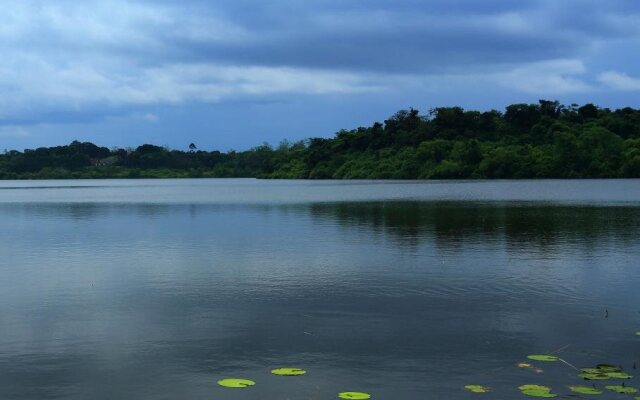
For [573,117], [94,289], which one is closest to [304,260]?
A: [94,289]

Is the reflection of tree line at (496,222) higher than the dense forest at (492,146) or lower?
lower

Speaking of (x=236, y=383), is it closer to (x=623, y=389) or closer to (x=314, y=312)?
(x=314, y=312)

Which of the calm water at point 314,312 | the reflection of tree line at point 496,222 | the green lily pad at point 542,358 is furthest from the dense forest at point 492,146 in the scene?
the green lily pad at point 542,358

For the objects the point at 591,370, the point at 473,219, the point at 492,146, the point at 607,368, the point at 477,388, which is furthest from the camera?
the point at 492,146

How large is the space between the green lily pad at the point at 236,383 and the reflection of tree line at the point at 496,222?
18.5 m

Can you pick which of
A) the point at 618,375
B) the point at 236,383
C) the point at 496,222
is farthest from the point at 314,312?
the point at 496,222

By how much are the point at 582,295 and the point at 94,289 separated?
12.7m

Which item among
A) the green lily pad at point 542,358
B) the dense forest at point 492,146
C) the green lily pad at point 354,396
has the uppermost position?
the dense forest at point 492,146

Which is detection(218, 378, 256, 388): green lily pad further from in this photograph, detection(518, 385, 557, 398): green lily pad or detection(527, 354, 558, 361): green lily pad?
detection(527, 354, 558, 361): green lily pad

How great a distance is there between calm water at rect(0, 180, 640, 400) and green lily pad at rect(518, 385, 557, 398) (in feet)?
0.60

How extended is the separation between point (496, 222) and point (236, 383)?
99.1ft

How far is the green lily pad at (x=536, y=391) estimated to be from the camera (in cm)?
1021

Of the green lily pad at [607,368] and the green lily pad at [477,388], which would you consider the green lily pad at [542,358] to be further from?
the green lily pad at [477,388]

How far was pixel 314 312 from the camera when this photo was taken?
16062 millimetres
